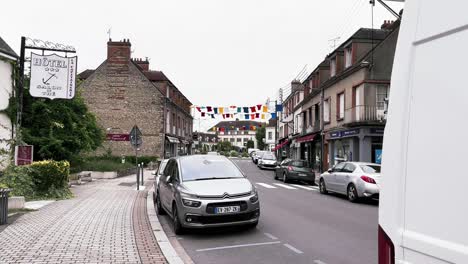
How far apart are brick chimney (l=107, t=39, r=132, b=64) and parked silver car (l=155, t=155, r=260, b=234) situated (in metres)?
33.2

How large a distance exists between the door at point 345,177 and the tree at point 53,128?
14276 mm

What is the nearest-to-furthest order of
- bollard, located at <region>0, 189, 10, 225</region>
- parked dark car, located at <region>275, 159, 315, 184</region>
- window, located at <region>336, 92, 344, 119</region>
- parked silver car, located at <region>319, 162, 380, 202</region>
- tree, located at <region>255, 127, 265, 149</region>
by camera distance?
bollard, located at <region>0, 189, 10, 225</region> < parked silver car, located at <region>319, 162, 380, 202</region> < parked dark car, located at <region>275, 159, 315, 184</region> < window, located at <region>336, 92, 344, 119</region> < tree, located at <region>255, 127, 265, 149</region>

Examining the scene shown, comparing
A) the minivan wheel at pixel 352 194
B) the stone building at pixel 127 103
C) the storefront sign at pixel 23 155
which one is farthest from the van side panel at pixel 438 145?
the stone building at pixel 127 103

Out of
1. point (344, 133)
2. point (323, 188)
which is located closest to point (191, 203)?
point (323, 188)

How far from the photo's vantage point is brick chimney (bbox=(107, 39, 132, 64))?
132 ft

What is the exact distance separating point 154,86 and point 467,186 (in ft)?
134

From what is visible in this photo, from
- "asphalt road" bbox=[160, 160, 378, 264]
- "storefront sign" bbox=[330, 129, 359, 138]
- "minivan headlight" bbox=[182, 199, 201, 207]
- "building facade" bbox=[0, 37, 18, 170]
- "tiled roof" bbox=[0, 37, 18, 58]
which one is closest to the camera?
"asphalt road" bbox=[160, 160, 378, 264]

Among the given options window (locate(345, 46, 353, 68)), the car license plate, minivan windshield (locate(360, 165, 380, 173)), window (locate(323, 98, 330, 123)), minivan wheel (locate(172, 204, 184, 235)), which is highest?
window (locate(345, 46, 353, 68))

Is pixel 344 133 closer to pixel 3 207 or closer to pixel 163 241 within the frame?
pixel 163 241

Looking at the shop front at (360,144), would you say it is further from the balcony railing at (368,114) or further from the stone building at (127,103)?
the stone building at (127,103)

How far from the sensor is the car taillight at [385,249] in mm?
2084

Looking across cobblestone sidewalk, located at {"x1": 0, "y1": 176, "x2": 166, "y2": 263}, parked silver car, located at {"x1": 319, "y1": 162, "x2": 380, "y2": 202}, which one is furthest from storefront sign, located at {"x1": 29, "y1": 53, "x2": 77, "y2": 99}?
parked silver car, located at {"x1": 319, "y1": 162, "x2": 380, "y2": 202}

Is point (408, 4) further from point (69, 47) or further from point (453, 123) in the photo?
point (69, 47)

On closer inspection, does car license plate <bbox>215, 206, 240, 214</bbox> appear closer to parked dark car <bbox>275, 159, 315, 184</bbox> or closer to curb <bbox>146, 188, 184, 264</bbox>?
curb <bbox>146, 188, 184, 264</bbox>
